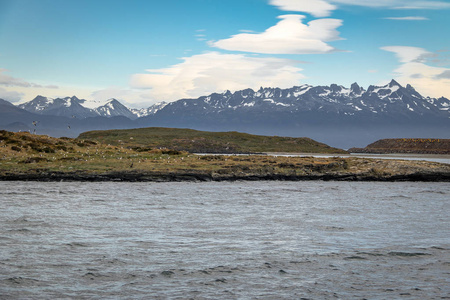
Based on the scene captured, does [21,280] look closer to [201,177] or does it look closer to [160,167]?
[201,177]

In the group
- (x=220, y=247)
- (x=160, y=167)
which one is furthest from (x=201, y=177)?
(x=220, y=247)

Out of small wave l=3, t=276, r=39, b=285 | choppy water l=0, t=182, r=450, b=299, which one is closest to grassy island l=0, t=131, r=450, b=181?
choppy water l=0, t=182, r=450, b=299

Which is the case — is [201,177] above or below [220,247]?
above

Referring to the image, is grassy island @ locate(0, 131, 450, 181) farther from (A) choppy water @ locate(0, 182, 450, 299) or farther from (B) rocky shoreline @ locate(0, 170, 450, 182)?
(A) choppy water @ locate(0, 182, 450, 299)

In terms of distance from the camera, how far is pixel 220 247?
2441 centimetres

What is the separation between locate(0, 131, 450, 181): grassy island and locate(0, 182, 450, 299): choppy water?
1452cm

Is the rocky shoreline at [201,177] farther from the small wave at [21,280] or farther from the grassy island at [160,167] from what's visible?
the small wave at [21,280]

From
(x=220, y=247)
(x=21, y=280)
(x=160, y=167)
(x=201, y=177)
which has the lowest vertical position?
(x=21, y=280)

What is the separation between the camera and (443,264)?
21.5 m

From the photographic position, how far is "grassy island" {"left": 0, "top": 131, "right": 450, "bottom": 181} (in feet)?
198

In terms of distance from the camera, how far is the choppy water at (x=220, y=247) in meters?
18.0

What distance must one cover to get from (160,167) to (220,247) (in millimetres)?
41378

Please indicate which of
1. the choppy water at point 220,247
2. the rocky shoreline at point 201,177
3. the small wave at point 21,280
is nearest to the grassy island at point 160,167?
Answer: the rocky shoreline at point 201,177

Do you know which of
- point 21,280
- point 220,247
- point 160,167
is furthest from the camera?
point 160,167
